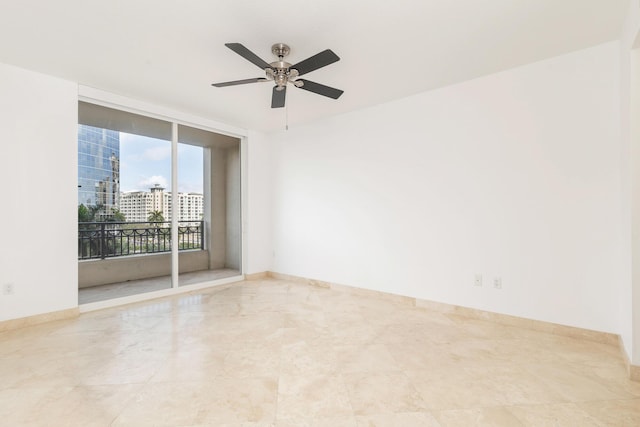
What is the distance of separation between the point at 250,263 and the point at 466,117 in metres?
3.96

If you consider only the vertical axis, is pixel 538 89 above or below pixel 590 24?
below

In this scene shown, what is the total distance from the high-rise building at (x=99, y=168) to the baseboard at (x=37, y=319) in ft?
4.17

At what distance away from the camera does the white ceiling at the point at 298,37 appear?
2133mm

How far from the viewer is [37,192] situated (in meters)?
3.17

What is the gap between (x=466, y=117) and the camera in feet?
11.0

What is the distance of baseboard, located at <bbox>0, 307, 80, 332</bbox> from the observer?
2965 mm

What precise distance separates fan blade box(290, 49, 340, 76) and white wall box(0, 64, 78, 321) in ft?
9.39

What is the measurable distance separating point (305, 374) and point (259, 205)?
362 cm

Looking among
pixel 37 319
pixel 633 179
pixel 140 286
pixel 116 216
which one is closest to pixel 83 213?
pixel 116 216

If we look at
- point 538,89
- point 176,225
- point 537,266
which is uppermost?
point 538,89

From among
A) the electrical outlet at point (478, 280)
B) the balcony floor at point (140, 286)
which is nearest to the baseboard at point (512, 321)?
the electrical outlet at point (478, 280)

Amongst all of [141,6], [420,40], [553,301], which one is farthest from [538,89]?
[141,6]

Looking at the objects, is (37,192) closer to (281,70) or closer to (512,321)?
(281,70)

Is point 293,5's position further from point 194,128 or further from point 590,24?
point 194,128
